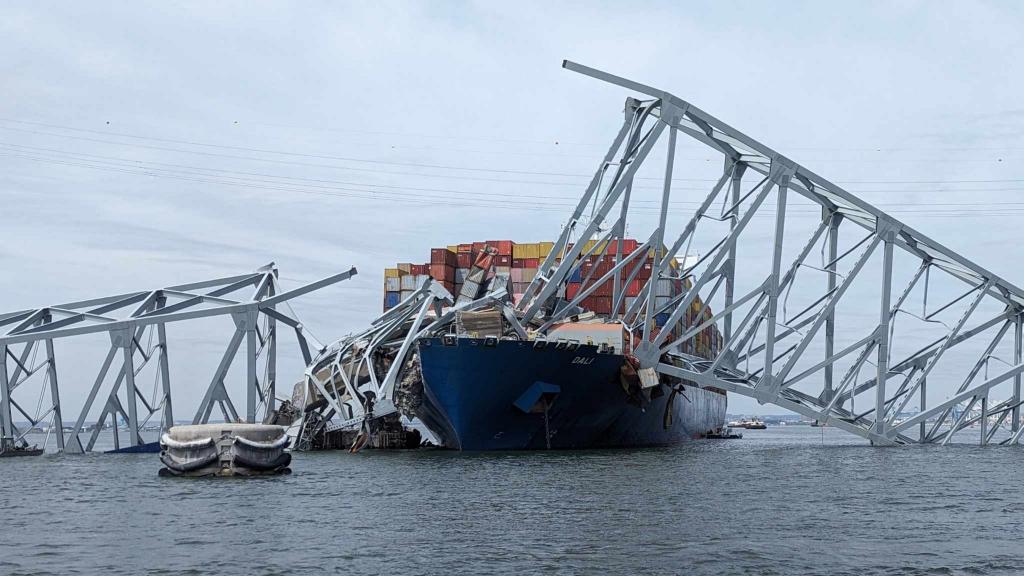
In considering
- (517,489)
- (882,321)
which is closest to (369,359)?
(517,489)

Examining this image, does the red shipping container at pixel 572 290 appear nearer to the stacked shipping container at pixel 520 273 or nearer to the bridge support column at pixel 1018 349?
the stacked shipping container at pixel 520 273

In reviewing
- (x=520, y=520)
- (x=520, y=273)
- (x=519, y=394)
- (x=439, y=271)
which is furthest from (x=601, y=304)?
(x=520, y=520)

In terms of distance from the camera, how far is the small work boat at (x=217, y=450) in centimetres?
3831

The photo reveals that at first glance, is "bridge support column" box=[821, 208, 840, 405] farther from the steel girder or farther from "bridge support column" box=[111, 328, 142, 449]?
"bridge support column" box=[111, 328, 142, 449]

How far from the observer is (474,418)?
49406 millimetres

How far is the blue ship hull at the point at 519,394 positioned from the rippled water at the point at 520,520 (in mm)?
4763

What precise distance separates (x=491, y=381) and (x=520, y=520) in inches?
861

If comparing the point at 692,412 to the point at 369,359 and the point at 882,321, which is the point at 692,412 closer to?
the point at 882,321

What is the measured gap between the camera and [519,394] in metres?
49.8

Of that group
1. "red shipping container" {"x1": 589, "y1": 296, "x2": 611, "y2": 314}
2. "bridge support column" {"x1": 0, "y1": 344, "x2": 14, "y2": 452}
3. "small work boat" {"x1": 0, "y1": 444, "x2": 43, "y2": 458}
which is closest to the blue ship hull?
"red shipping container" {"x1": 589, "y1": 296, "x2": 611, "y2": 314}

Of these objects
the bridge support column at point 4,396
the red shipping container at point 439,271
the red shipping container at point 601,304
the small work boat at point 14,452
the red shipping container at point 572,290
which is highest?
the red shipping container at point 439,271

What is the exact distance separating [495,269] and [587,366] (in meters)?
25.9

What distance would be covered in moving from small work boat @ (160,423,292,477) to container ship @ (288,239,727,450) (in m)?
11.6

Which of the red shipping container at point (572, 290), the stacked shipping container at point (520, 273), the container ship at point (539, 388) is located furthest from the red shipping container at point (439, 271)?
the red shipping container at point (572, 290)
